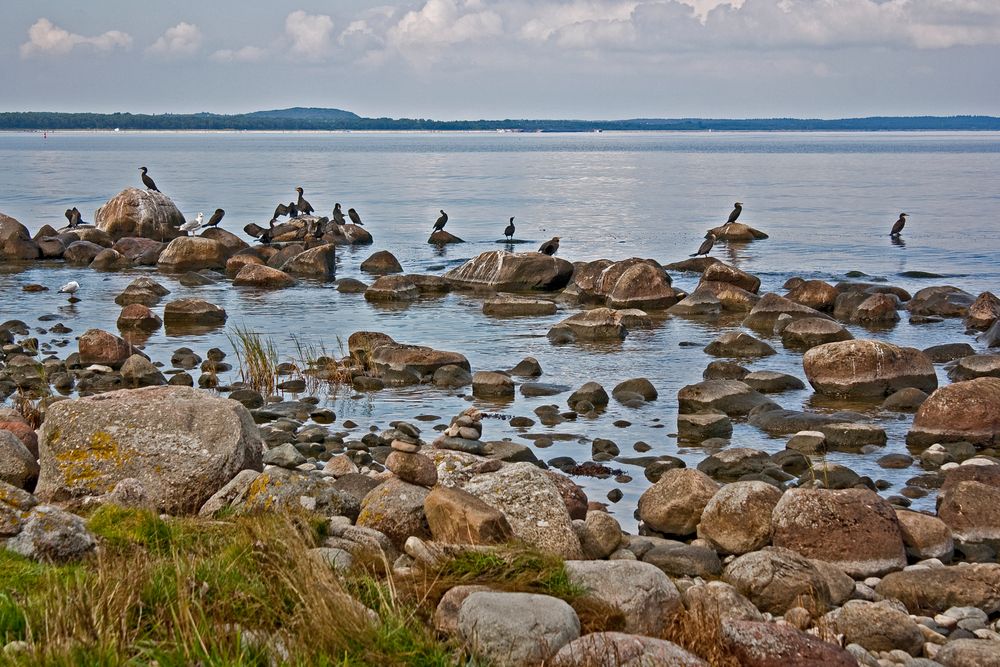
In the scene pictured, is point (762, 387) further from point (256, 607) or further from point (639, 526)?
point (256, 607)

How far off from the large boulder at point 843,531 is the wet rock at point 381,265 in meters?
20.7

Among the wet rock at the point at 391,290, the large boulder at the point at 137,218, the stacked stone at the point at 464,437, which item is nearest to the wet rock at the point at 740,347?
the stacked stone at the point at 464,437

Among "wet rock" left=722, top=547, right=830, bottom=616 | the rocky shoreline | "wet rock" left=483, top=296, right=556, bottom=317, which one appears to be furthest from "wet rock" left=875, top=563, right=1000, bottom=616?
"wet rock" left=483, top=296, right=556, bottom=317

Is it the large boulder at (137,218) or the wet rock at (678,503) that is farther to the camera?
the large boulder at (137,218)

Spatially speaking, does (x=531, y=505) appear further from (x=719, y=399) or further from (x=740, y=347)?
(x=740, y=347)

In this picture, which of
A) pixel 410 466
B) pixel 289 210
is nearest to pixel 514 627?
pixel 410 466

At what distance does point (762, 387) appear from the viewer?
14.5m

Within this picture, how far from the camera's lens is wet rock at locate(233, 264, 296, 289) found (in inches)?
1006

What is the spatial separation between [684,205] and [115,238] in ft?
93.2

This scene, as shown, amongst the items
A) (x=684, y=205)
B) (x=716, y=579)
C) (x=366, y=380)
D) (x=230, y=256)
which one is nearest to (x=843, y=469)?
(x=716, y=579)

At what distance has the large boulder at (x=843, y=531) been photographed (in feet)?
27.0

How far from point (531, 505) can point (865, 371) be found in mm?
8010

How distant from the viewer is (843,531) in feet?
27.2

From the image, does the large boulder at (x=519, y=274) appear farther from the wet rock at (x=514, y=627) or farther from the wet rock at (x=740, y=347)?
the wet rock at (x=514, y=627)
